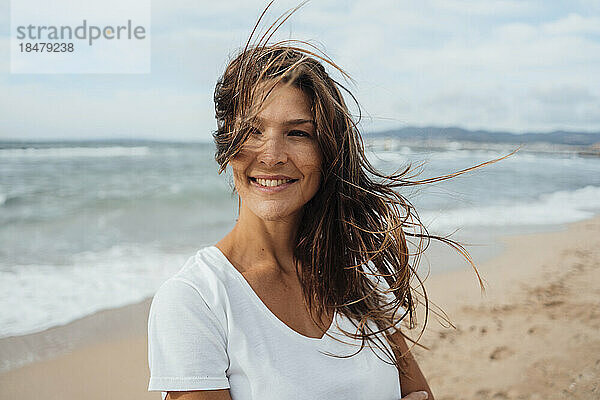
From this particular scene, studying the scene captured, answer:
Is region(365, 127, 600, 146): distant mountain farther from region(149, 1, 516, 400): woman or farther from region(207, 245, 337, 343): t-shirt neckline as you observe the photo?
region(207, 245, 337, 343): t-shirt neckline

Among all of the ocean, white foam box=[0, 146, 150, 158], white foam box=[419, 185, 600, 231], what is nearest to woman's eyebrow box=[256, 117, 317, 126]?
the ocean

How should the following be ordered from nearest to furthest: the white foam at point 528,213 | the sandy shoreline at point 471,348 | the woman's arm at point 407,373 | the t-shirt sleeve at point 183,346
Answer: the t-shirt sleeve at point 183,346, the woman's arm at point 407,373, the sandy shoreline at point 471,348, the white foam at point 528,213

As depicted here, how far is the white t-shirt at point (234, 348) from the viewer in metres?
1.13

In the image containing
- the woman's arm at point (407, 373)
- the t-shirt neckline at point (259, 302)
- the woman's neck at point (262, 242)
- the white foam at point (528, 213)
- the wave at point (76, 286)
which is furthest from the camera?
the white foam at point (528, 213)

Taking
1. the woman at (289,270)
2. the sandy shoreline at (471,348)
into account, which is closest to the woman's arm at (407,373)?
the woman at (289,270)

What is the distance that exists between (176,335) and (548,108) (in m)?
16.5

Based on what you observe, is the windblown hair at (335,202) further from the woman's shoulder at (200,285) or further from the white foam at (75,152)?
the white foam at (75,152)

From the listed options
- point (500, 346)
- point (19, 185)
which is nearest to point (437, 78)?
point (19, 185)

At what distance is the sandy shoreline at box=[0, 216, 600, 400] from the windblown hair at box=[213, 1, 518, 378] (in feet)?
8.07

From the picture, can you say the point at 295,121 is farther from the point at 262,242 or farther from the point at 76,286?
the point at 76,286

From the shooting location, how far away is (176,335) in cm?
113

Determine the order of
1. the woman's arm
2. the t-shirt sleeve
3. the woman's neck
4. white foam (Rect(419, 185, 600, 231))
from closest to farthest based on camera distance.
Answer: the t-shirt sleeve, the woman's neck, the woman's arm, white foam (Rect(419, 185, 600, 231))

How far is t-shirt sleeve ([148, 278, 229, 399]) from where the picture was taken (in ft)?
3.70

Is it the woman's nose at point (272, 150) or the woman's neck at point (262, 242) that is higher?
the woman's nose at point (272, 150)
